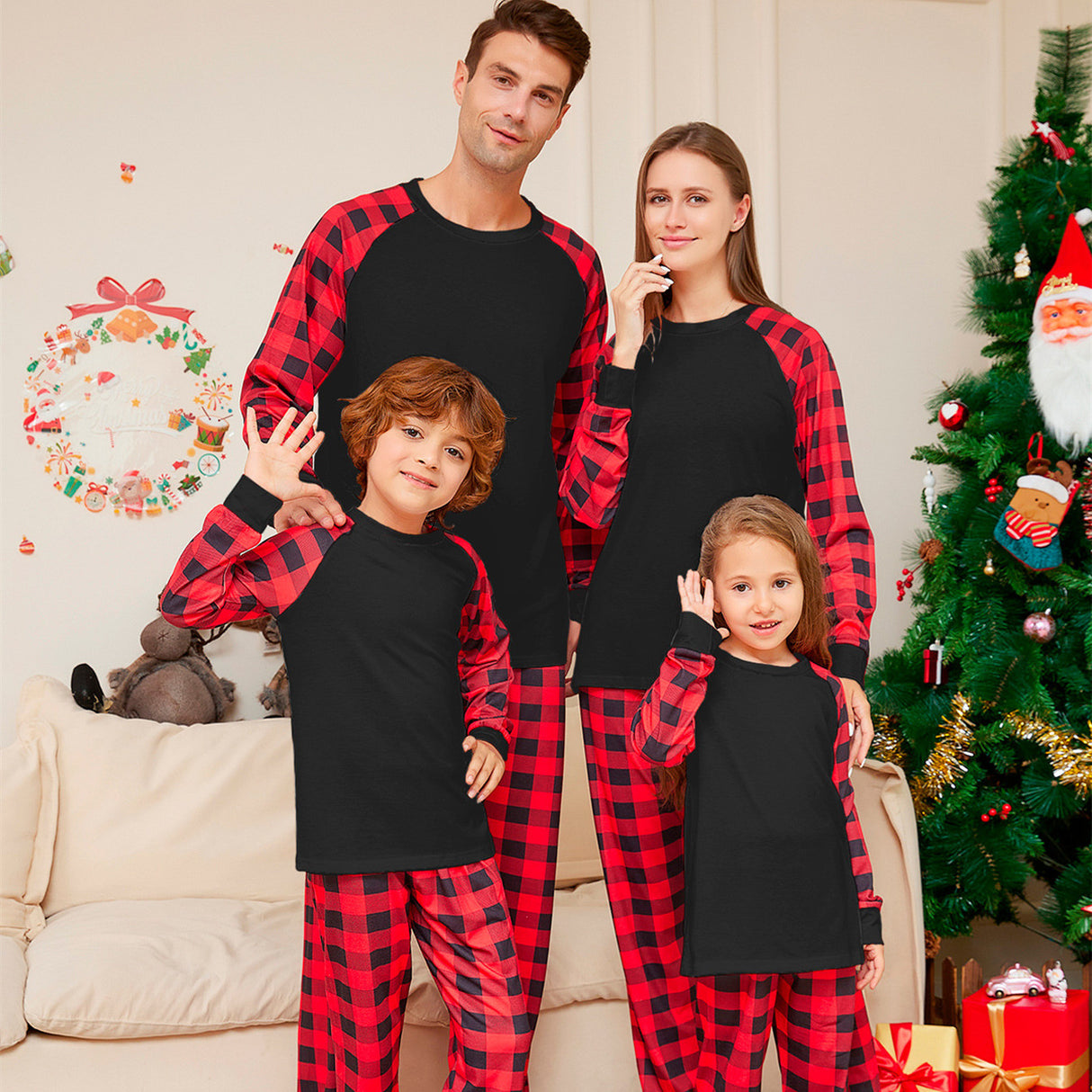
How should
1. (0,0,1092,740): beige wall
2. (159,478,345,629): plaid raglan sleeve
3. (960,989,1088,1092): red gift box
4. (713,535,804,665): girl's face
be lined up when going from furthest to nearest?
(0,0,1092,740): beige wall
(960,989,1088,1092): red gift box
(713,535,804,665): girl's face
(159,478,345,629): plaid raglan sleeve

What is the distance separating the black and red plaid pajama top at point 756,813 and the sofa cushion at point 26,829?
1.43 meters

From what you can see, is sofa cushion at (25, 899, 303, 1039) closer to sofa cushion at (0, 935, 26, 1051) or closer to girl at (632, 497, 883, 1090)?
sofa cushion at (0, 935, 26, 1051)

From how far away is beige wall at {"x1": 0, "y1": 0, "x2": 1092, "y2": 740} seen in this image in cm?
294

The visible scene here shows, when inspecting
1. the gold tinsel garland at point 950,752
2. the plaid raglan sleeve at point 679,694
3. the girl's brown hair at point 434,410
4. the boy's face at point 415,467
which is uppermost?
the girl's brown hair at point 434,410

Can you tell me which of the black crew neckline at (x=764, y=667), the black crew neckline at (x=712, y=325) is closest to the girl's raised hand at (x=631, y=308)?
the black crew neckline at (x=712, y=325)

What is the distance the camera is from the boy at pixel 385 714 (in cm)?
147

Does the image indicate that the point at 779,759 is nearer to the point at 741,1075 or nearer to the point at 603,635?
the point at 603,635

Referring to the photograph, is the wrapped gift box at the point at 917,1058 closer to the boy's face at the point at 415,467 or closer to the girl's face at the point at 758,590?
the girl's face at the point at 758,590

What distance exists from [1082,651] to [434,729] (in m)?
1.64

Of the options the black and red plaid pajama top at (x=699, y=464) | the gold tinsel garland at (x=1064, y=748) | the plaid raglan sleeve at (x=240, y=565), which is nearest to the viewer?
the plaid raglan sleeve at (x=240, y=565)

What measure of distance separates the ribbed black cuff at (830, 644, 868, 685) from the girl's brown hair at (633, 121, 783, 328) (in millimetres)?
538

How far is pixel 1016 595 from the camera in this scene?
100 inches

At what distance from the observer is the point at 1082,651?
246cm

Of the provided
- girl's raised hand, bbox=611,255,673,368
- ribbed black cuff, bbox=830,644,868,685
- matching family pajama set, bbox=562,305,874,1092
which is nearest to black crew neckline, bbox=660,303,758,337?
matching family pajama set, bbox=562,305,874,1092
